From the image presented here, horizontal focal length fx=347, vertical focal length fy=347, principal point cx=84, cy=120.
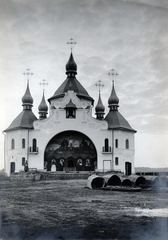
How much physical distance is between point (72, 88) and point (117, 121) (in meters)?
6.18

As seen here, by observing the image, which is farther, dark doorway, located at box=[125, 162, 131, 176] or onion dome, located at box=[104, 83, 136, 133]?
dark doorway, located at box=[125, 162, 131, 176]

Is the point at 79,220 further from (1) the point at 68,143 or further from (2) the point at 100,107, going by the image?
(2) the point at 100,107

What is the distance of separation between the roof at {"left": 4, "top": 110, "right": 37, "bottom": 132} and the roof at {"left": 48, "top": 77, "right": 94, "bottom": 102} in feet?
9.55

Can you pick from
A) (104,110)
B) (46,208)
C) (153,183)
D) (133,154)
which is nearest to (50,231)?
(46,208)

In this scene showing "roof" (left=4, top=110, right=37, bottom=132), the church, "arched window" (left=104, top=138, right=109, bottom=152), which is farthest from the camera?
"roof" (left=4, top=110, right=37, bottom=132)

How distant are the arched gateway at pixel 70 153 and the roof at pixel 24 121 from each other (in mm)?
3154

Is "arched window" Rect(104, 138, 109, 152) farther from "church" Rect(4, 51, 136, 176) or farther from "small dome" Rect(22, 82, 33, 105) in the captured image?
"small dome" Rect(22, 82, 33, 105)

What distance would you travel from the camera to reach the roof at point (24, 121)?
3532 centimetres

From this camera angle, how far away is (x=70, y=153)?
1351 inches

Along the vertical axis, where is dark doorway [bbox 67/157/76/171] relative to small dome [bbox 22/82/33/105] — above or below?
below

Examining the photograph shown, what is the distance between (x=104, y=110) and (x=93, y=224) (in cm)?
3230

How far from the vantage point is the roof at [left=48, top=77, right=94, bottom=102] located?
3756 cm

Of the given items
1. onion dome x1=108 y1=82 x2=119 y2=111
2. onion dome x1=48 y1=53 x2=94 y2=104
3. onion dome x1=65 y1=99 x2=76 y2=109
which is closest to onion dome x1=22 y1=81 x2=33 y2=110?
onion dome x1=48 y1=53 x2=94 y2=104

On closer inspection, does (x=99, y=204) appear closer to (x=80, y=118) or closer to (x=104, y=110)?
(x=80, y=118)
